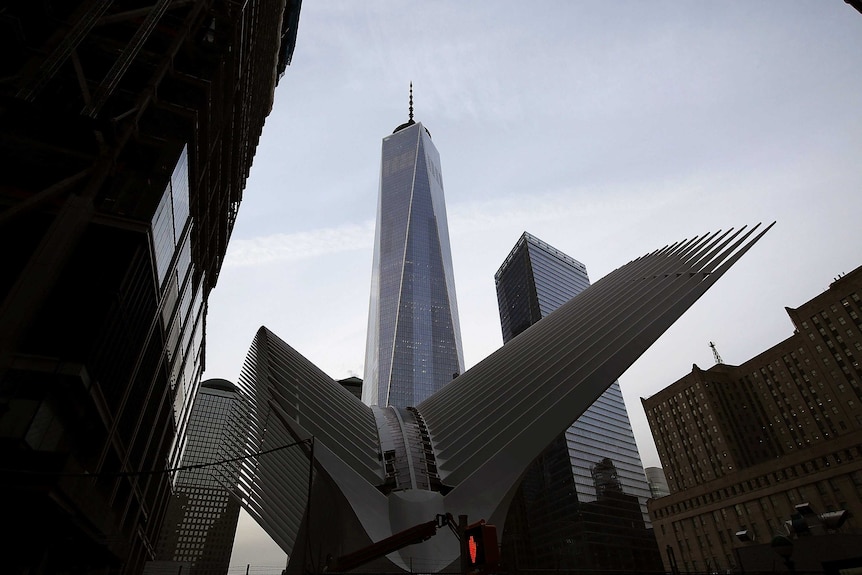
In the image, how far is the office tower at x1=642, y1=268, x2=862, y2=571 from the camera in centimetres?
6538

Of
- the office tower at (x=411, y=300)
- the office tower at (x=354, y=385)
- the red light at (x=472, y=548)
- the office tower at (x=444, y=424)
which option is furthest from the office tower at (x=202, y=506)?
the red light at (x=472, y=548)

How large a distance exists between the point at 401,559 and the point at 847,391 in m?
92.1

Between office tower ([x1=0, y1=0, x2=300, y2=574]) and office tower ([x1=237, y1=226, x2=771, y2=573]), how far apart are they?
22.8ft

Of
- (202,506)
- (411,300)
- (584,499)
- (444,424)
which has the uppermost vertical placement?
(411,300)

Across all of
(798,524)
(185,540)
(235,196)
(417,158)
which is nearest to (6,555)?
(798,524)

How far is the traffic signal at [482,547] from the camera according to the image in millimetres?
6566

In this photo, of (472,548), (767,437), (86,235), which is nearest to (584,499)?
(767,437)

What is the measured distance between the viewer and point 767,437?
4210 inches

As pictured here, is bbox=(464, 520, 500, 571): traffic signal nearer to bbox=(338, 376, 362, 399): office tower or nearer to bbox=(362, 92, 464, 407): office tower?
bbox=(362, 92, 464, 407): office tower

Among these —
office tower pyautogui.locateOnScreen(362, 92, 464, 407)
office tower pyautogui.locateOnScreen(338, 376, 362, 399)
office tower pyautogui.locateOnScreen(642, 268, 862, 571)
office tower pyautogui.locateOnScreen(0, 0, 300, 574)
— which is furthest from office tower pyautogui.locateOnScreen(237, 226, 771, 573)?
office tower pyautogui.locateOnScreen(338, 376, 362, 399)

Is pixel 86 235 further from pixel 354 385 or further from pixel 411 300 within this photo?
Result: pixel 354 385

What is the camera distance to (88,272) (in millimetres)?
17312

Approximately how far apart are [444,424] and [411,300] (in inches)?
5295

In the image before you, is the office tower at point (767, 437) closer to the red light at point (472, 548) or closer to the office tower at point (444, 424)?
the office tower at point (444, 424)
